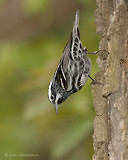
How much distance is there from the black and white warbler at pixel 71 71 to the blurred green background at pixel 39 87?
111 mm

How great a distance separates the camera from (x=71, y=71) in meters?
5.37

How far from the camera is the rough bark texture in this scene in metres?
3.40

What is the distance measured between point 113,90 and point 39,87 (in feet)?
5.96

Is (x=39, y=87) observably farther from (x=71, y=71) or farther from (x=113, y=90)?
(x=113, y=90)

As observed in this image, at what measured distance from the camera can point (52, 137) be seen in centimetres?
656

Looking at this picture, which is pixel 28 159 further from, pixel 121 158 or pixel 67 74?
pixel 121 158

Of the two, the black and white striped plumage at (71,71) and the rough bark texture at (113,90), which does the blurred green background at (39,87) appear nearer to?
the black and white striped plumage at (71,71)

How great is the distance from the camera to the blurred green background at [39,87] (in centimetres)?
491

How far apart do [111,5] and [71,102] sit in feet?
5.44

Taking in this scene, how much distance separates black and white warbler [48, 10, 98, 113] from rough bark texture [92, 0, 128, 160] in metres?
1.48

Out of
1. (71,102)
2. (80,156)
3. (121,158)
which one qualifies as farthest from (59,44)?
(121,158)

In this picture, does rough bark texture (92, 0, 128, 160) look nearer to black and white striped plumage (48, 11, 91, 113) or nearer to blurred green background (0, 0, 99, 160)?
blurred green background (0, 0, 99, 160)

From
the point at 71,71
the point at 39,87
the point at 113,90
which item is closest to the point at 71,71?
the point at 71,71

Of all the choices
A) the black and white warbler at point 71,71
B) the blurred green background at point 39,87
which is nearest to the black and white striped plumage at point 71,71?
the black and white warbler at point 71,71
